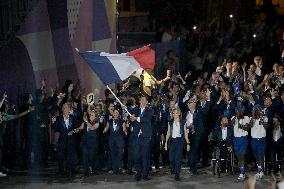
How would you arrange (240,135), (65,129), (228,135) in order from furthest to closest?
(65,129) → (228,135) → (240,135)

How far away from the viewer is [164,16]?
95.4ft

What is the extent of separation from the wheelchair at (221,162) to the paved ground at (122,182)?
0.69ft

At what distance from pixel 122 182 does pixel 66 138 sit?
74.1 inches

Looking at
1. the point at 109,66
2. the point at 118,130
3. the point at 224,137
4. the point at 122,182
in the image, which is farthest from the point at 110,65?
the point at 224,137

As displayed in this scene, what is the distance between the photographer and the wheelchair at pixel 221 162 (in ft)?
56.4

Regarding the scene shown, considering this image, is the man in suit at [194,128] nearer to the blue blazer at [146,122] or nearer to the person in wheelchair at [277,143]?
the blue blazer at [146,122]

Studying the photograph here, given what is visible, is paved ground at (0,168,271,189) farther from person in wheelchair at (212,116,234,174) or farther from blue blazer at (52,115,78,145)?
blue blazer at (52,115,78,145)

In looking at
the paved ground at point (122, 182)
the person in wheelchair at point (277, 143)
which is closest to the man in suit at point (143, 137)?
the paved ground at point (122, 182)

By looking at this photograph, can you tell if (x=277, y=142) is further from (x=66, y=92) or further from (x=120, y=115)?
(x=66, y=92)

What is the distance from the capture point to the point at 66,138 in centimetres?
1739

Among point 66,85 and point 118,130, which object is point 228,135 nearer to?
point 118,130

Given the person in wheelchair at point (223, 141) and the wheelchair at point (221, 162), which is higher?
the person in wheelchair at point (223, 141)

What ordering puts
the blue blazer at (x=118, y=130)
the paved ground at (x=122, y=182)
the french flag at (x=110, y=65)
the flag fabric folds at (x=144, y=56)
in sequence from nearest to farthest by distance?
1. the paved ground at (x=122, y=182)
2. the blue blazer at (x=118, y=130)
3. the french flag at (x=110, y=65)
4. the flag fabric folds at (x=144, y=56)

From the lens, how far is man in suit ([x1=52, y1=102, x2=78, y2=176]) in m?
17.3
